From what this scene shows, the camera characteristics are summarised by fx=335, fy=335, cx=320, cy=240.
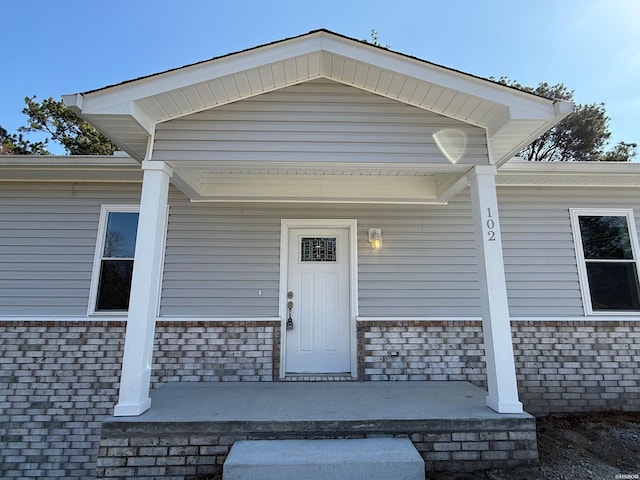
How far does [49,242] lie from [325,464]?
4.74 m

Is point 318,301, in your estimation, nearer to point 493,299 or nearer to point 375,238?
point 375,238

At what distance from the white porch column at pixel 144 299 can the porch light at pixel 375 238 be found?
272cm

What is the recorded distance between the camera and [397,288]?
4.70m

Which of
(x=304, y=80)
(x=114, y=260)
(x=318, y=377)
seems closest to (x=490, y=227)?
(x=304, y=80)

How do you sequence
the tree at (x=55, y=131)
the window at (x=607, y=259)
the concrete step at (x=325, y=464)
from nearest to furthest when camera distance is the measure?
the concrete step at (x=325, y=464) < the window at (x=607, y=259) < the tree at (x=55, y=131)

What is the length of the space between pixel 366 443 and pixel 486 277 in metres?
1.84

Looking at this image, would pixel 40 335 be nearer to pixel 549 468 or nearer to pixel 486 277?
pixel 486 277

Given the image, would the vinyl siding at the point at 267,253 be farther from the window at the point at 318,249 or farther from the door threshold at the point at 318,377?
the door threshold at the point at 318,377

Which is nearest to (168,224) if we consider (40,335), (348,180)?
(40,335)

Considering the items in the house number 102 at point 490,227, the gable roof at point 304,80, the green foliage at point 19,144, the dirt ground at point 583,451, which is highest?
the green foliage at point 19,144

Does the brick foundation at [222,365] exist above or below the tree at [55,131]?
below

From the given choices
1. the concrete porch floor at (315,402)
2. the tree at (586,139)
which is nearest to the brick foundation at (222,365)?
the concrete porch floor at (315,402)

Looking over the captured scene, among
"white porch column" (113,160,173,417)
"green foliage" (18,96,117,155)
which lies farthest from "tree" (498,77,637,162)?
"green foliage" (18,96,117,155)

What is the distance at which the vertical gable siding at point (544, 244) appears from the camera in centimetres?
475
